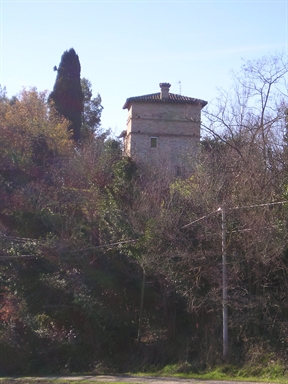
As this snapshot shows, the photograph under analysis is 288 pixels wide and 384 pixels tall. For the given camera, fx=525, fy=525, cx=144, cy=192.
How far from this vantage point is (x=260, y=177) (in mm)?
19688

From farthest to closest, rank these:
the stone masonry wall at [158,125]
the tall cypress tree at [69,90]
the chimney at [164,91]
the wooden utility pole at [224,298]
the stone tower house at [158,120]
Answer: the chimney at [164,91]
the stone tower house at [158,120]
the stone masonry wall at [158,125]
the tall cypress tree at [69,90]
the wooden utility pole at [224,298]

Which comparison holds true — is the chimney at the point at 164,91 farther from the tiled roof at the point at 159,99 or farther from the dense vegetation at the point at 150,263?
the dense vegetation at the point at 150,263

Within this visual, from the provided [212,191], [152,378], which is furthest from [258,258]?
[152,378]

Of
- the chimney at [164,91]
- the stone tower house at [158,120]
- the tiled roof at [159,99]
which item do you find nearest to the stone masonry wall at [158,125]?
the stone tower house at [158,120]

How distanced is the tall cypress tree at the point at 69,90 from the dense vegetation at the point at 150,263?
20496mm

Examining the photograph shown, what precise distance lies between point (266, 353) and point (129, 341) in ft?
19.4

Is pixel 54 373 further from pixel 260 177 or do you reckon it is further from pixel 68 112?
pixel 68 112

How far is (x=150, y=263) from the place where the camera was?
63.7 ft

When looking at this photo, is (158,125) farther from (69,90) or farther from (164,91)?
(69,90)

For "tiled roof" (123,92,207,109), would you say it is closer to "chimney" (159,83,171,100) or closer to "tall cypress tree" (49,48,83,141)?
Answer: "chimney" (159,83,171,100)

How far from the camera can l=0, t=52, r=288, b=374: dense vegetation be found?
1792 cm

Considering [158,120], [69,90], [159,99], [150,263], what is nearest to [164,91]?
[159,99]

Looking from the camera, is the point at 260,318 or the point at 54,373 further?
the point at 54,373

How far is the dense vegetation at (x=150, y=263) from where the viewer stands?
58.8ft
